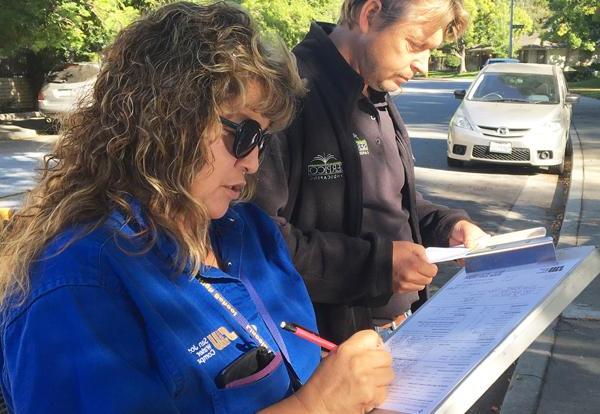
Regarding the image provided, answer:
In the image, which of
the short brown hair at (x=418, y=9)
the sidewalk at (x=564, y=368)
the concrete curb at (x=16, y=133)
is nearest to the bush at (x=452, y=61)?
the concrete curb at (x=16, y=133)

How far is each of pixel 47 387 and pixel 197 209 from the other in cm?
43

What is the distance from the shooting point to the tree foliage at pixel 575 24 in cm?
3634

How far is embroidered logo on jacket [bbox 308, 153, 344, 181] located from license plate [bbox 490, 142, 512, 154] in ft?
28.5

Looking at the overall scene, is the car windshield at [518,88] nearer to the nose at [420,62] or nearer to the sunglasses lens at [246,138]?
the nose at [420,62]

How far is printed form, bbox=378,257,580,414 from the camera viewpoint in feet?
4.00

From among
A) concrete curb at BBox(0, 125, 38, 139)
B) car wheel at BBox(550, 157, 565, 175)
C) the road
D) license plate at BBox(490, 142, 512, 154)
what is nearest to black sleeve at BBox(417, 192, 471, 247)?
the road

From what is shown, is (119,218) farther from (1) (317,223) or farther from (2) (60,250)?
(1) (317,223)

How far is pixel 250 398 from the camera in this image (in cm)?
121

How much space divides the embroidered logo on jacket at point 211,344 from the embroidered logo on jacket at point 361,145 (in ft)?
3.56

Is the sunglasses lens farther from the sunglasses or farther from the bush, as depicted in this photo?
the bush

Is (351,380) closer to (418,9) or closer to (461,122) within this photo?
(418,9)

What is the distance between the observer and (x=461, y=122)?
10703mm

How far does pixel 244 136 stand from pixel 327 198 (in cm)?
78

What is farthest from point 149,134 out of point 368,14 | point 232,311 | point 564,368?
point 564,368
